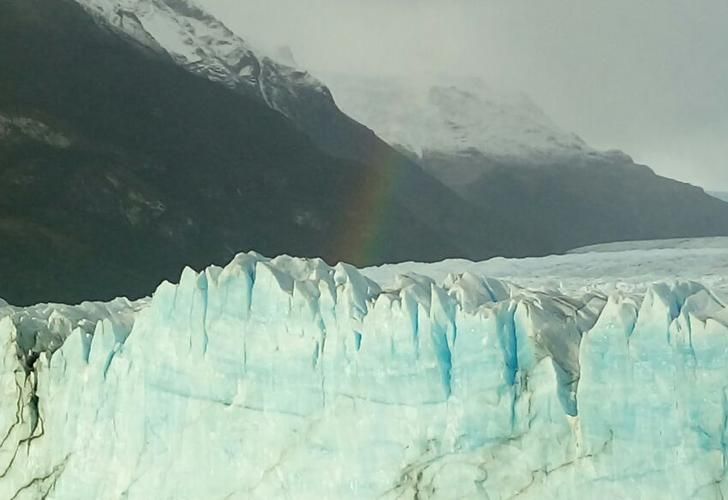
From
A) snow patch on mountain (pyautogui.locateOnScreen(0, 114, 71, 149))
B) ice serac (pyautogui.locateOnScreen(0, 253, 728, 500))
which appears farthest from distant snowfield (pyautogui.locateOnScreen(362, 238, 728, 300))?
snow patch on mountain (pyautogui.locateOnScreen(0, 114, 71, 149))

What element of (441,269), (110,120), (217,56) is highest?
(217,56)

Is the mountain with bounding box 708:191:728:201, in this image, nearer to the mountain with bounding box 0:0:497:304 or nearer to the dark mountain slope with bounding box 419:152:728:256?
the dark mountain slope with bounding box 419:152:728:256

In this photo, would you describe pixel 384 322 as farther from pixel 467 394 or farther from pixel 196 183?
pixel 196 183

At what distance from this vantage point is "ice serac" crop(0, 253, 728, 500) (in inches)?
264

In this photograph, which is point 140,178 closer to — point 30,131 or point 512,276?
point 30,131

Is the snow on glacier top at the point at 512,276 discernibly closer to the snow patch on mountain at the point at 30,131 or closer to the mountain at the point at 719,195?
the snow patch on mountain at the point at 30,131

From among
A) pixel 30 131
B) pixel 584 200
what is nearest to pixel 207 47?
pixel 30 131

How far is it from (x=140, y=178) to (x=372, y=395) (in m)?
43.4

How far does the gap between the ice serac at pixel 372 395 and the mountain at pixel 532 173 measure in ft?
233

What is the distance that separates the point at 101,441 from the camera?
9094 mm

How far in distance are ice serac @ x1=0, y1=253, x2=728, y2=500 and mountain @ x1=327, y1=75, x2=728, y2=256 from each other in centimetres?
7087

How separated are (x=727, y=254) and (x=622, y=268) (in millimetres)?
2000

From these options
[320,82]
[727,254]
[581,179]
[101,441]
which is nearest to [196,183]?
[320,82]

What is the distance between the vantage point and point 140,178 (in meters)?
49.2
